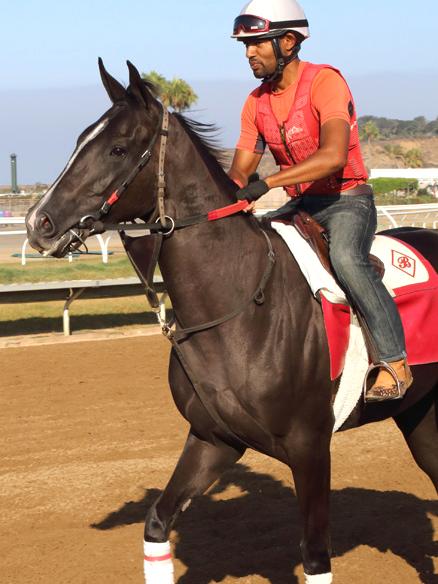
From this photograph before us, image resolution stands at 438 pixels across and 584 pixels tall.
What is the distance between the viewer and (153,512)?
440 centimetres

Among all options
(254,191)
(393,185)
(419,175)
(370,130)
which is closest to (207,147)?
(254,191)

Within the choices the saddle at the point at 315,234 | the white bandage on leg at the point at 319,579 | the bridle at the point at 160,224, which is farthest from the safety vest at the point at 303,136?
the white bandage on leg at the point at 319,579

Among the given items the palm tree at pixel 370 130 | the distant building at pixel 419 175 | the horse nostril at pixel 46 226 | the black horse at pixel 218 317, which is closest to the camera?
the horse nostril at pixel 46 226

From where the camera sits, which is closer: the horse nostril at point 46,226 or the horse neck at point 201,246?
the horse nostril at point 46,226

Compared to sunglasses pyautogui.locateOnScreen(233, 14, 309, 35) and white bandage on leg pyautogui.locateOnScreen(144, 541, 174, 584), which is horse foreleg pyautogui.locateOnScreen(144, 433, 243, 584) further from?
sunglasses pyautogui.locateOnScreen(233, 14, 309, 35)

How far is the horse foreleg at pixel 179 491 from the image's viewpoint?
14.2 feet

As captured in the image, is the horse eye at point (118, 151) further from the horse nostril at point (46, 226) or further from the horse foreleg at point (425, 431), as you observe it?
the horse foreleg at point (425, 431)

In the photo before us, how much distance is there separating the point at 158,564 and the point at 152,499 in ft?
7.21

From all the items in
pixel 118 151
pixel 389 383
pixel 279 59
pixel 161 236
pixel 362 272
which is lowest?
pixel 389 383

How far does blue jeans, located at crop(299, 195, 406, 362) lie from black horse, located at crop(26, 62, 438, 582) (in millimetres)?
214

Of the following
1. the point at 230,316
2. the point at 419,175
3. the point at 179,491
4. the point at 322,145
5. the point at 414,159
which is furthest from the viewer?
the point at 414,159

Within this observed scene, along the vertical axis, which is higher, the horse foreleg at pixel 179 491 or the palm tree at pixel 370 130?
the horse foreleg at pixel 179 491

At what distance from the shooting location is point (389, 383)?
14.9ft

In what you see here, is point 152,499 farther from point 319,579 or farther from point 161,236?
point 161,236
